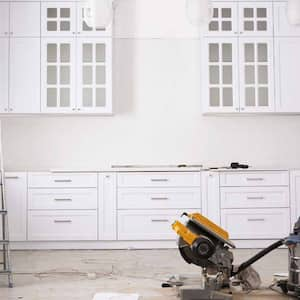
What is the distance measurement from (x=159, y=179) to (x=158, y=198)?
193 mm

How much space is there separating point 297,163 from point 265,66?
3.89 ft

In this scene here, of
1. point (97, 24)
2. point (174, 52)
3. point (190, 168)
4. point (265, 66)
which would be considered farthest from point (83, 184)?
point (97, 24)

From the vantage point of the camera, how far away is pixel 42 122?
5.34 metres

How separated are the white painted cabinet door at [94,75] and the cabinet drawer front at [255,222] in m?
1.68

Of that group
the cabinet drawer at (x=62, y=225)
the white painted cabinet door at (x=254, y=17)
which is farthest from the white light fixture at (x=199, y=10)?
the white painted cabinet door at (x=254, y=17)

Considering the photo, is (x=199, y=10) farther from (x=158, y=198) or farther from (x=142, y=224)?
(x=142, y=224)

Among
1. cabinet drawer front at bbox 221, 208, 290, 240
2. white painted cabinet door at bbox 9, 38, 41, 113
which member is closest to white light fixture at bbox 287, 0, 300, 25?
cabinet drawer front at bbox 221, 208, 290, 240

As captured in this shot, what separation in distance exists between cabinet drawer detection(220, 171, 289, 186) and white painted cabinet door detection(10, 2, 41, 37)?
2.50 m

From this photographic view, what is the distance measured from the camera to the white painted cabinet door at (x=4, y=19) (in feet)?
16.4

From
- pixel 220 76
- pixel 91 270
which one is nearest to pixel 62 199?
pixel 91 270

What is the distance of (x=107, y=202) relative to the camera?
4.79 meters

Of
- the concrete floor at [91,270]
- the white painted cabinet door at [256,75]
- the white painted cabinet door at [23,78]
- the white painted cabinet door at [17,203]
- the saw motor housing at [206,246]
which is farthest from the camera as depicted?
the white painted cabinet door at [256,75]

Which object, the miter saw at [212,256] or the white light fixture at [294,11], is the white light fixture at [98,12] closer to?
the white light fixture at [294,11]

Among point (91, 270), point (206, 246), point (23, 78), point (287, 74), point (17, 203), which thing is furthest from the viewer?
point (287, 74)
